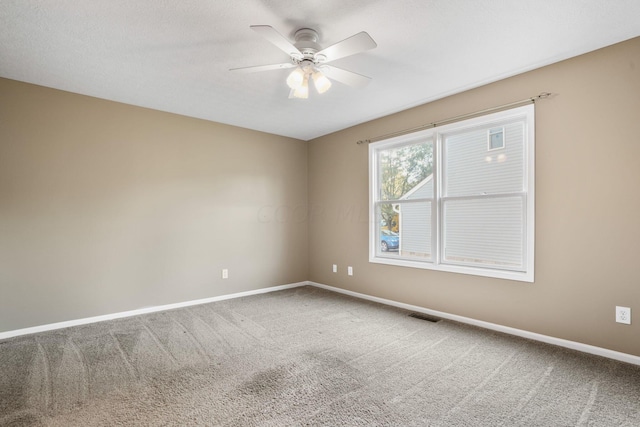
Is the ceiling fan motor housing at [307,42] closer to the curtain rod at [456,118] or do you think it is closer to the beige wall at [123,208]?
the curtain rod at [456,118]

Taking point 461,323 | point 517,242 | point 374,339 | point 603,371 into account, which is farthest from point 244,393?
point 517,242

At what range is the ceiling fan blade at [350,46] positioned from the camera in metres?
1.87

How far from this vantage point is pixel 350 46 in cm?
199

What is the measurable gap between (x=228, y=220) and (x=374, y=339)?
2657 millimetres

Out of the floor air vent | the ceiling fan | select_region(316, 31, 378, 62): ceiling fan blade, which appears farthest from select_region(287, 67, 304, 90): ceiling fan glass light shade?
the floor air vent

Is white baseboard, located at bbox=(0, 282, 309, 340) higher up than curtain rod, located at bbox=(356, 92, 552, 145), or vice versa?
curtain rod, located at bbox=(356, 92, 552, 145)

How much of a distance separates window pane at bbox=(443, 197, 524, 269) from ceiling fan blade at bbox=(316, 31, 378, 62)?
2.14 metres

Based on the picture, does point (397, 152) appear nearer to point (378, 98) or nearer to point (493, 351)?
point (378, 98)

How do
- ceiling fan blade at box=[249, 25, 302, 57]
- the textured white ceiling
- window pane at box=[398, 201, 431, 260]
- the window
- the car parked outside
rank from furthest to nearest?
the car parked outside → window pane at box=[398, 201, 431, 260] → the window → the textured white ceiling → ceiling fan blade at box=[249, 25, 302, 57]

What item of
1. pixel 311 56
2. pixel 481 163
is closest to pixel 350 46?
pixel 311 56

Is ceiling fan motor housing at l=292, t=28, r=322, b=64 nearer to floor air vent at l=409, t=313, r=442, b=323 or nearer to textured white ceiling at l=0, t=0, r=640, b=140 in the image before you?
textured white ceiling at l=0, t=0, r=640, b=140

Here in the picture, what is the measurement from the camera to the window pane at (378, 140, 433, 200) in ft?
12.3

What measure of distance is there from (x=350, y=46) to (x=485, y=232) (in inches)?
93.7

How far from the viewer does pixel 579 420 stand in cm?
172
